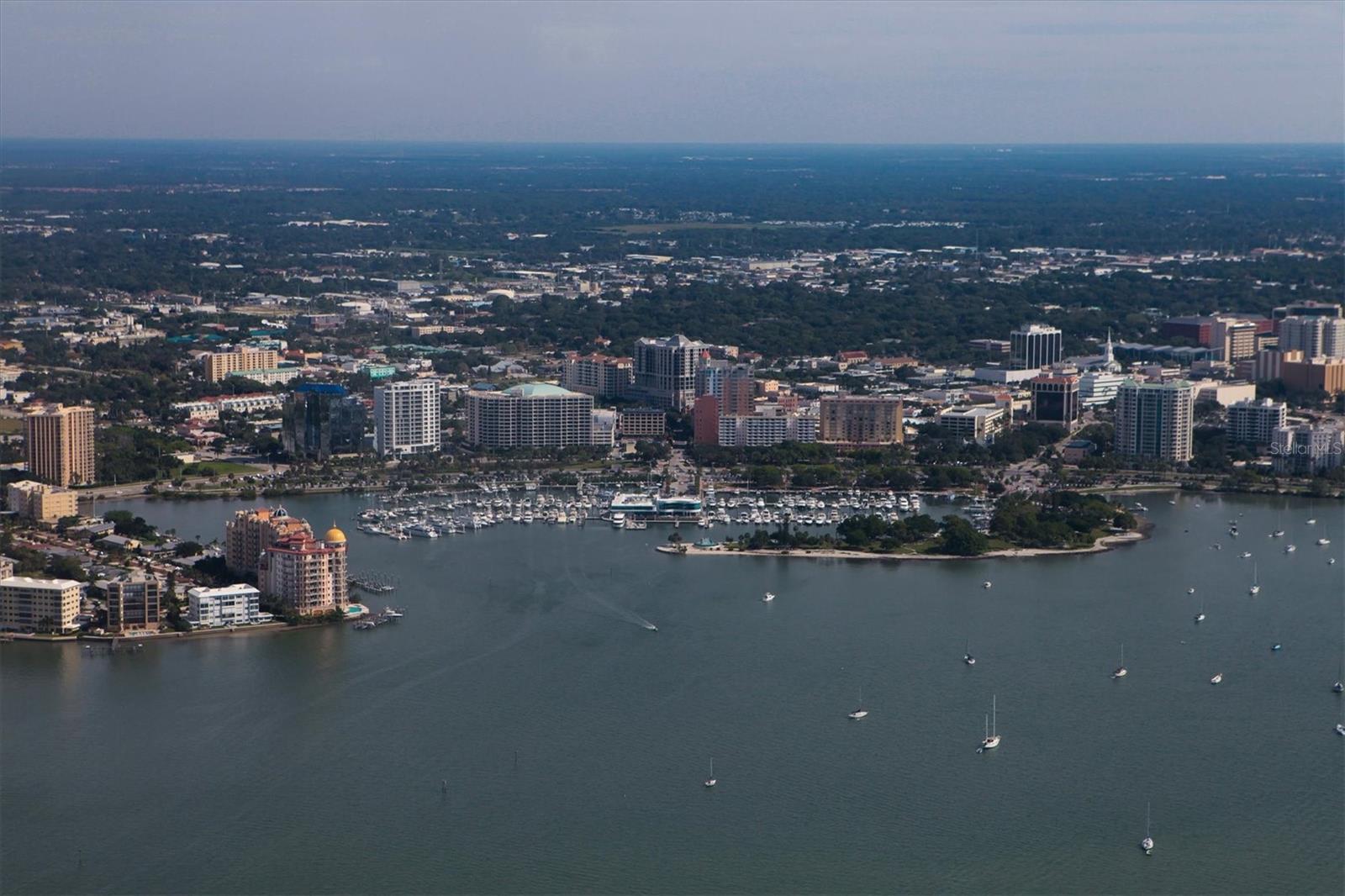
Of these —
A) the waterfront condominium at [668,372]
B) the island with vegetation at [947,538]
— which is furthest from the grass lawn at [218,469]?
the waterfront condominium at [668,372]

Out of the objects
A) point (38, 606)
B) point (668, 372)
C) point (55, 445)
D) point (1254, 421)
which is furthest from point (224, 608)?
point (1254, 421)

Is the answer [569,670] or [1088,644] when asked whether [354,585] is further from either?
[1088,644]

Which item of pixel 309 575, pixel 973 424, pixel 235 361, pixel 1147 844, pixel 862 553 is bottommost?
pixel 1147 844

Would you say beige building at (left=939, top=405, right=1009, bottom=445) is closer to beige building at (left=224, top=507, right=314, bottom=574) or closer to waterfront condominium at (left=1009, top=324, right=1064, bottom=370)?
waterfront condominium at (left=1009, top=324, right=1064, bottom=370)

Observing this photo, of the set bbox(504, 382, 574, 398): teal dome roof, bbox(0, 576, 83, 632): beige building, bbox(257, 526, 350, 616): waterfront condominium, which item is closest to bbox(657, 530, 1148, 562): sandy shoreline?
bbox(257, 526, 350, 616): waterfront condominium

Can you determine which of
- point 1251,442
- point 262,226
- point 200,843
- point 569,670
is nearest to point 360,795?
point 200,843

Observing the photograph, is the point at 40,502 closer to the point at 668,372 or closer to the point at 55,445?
the point at 55,445
